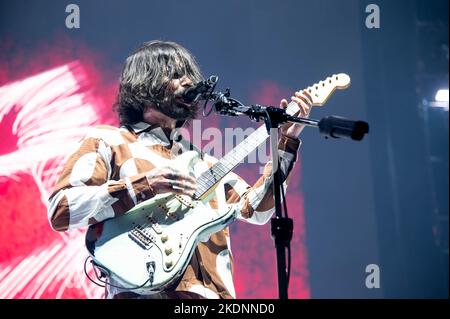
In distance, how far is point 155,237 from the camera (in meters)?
2.11

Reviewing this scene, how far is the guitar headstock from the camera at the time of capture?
8.47ft

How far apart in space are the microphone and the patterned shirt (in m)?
0.25

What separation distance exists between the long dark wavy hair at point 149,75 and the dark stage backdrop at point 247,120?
54 cm

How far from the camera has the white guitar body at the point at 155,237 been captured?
2023 millimetres

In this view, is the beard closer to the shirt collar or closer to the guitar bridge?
the shirt collar

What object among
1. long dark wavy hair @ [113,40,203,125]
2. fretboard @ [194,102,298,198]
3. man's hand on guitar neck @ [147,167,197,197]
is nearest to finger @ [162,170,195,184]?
man's hand on guitar neck @ [147,167,197,197]

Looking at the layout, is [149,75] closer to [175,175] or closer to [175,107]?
[175,107]

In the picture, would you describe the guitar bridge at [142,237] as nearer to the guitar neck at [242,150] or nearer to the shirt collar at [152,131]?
the guitar neck at [242,150]

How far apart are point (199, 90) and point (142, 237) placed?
0.56 m

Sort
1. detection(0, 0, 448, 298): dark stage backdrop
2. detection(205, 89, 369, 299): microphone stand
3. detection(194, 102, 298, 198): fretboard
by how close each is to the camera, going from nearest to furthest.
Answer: detection(205, 89, 369, 299): microphone stand → detection(194, 102, 298, 198): fretboard → detection(0, 0, 448, 298): dark stage backdrop

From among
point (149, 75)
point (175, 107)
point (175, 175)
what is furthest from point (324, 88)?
point (175, 175)

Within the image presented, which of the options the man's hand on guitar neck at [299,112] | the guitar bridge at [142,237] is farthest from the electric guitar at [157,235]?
the man's hand on guitar neck at [299,112]
